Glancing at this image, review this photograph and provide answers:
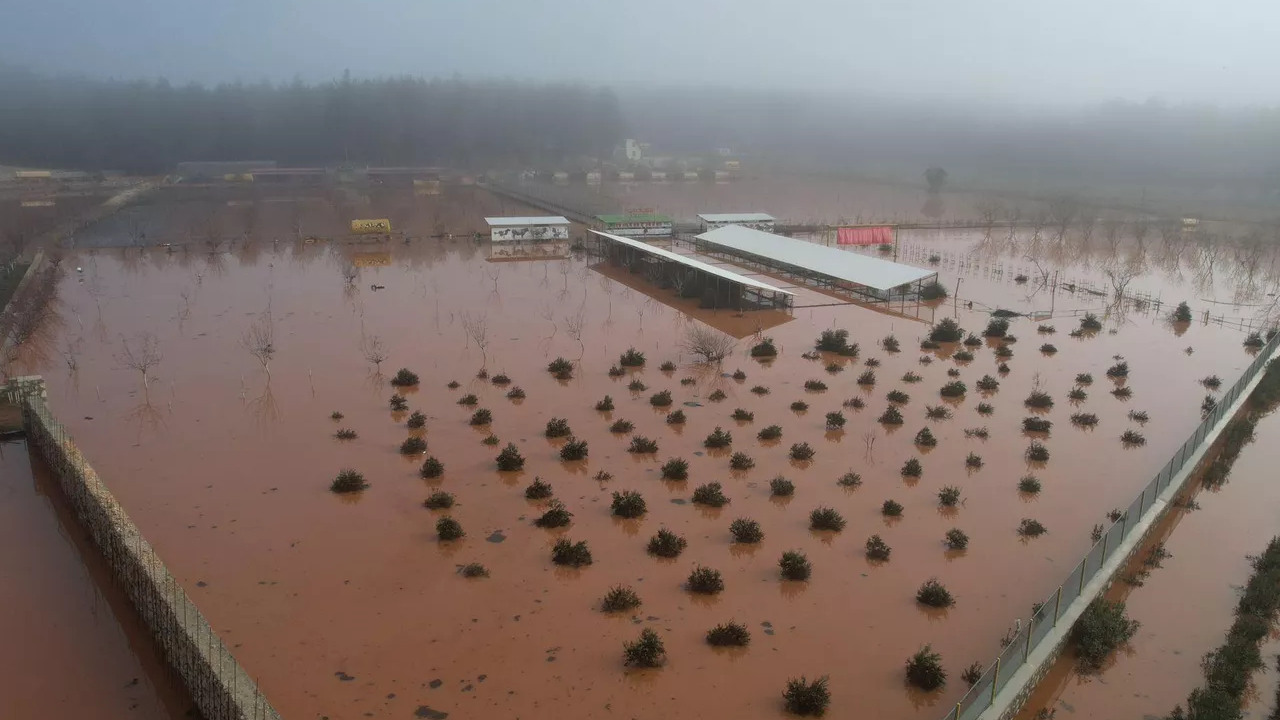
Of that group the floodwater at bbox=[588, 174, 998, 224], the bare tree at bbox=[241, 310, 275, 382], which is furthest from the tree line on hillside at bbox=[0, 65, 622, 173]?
the bare tree at bbox=[241, 310, 275, 382]

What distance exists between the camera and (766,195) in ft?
291

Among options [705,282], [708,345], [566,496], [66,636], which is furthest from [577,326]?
[66,636]

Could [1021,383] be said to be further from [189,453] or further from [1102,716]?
[189,453]

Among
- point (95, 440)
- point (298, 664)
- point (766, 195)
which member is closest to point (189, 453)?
point (95, 440)

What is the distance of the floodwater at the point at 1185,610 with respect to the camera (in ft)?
35.6

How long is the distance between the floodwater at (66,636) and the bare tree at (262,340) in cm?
867

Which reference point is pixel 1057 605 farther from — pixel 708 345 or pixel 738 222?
pixel 738 222

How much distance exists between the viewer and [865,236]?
164 ft

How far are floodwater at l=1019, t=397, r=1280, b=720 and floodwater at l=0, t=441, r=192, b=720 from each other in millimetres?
11047

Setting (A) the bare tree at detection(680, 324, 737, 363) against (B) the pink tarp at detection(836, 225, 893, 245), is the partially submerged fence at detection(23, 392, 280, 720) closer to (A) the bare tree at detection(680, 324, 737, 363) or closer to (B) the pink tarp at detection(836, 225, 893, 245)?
(A) the bare tree at detection(680, 324, 737, 363)

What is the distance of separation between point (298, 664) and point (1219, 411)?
1919 centimetres

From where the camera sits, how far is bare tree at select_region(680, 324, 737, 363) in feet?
83.1

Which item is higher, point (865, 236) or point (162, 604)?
point (865, 236)

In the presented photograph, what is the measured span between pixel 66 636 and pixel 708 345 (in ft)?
56.7
